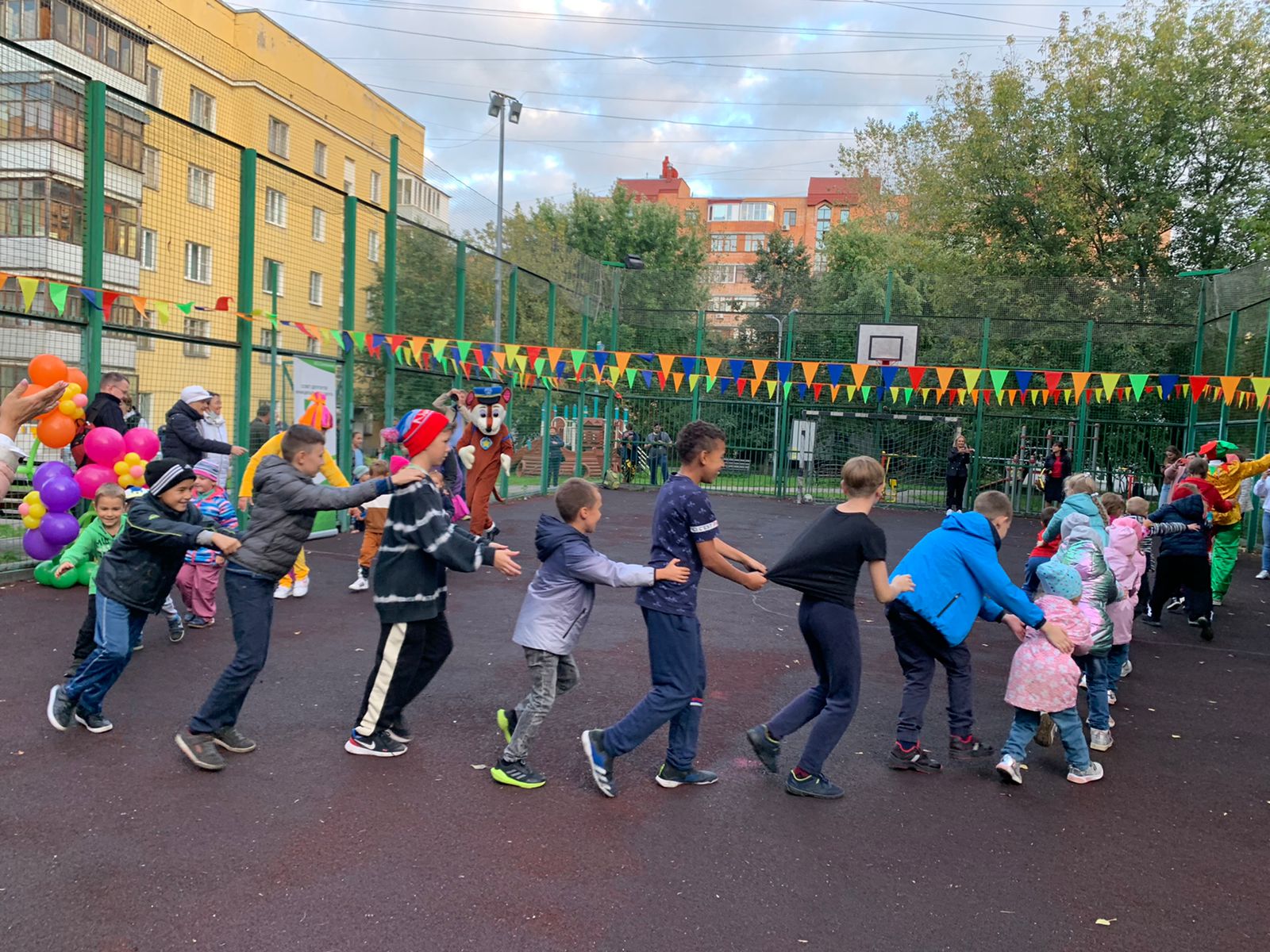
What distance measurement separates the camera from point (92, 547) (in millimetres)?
7477

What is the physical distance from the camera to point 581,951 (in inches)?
123

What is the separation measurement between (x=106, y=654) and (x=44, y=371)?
344 centimetres

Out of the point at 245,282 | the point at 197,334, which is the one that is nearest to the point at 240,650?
the point at 197,334

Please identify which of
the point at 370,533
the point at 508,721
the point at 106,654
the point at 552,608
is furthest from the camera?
the point at 370,533

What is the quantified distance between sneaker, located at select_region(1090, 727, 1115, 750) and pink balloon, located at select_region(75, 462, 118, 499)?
7452 millimetres

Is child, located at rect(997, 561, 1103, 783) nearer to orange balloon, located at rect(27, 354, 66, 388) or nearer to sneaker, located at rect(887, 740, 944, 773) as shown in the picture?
sneaker, located at rect(887, 740, 944, 773)

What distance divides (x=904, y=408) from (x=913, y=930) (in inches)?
809

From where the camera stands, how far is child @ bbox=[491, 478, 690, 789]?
4402 millimetres

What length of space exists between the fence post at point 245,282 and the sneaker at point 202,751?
6956 mm

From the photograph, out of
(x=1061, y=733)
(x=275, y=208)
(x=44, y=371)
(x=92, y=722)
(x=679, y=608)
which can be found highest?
(x=275, y=208)

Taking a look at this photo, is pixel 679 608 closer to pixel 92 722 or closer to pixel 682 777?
pixel 682 777

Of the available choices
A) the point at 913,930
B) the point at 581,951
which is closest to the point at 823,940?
the point at 913,930

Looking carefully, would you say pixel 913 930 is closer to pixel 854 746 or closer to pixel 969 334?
pixel 854 746

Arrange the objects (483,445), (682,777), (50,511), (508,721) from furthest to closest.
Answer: (483,445), (50,511), (508,721), (682,777)
